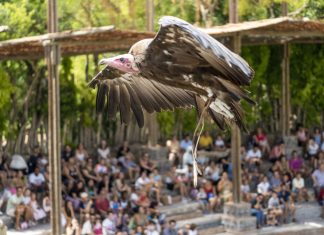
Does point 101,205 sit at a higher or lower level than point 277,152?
higher

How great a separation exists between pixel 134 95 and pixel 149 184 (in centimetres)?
988

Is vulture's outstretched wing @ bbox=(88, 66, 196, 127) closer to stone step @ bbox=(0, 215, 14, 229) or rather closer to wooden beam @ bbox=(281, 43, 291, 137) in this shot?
stone step @ bbox=(0, 215, 14, 229)

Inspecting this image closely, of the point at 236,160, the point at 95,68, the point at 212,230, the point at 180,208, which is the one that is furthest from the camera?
the point at 95,68

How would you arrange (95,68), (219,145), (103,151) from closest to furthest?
1. (103,151)
2. (219,145)
3. (95,68)

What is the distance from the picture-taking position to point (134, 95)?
33.2 ft

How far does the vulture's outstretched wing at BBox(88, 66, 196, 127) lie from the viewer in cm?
995

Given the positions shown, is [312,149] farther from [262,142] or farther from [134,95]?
[134,95]

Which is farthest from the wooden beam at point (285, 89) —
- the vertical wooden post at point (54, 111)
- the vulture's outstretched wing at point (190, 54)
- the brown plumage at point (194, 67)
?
the vulture's outstretched wing at point (190, 54)

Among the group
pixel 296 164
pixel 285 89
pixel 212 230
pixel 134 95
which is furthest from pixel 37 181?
pixel 134 95

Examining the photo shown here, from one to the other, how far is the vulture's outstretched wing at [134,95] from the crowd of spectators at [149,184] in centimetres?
753

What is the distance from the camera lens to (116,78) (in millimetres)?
10109

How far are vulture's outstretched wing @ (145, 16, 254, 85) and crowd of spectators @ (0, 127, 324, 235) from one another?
9092 mm

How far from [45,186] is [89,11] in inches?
287

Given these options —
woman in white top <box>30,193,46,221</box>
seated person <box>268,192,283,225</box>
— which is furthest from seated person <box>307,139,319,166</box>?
woman in white top <box>30,193,46,221</box>
